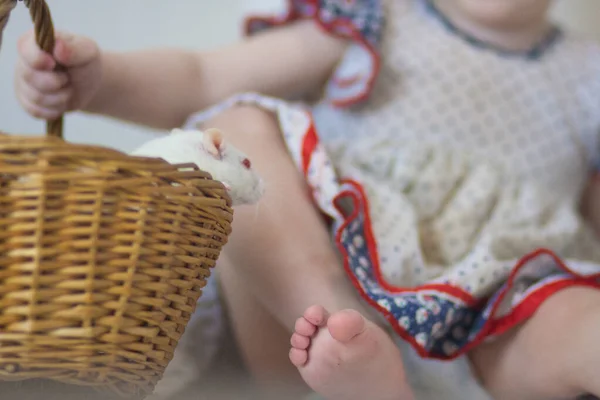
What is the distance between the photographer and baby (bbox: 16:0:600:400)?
2.07 ft

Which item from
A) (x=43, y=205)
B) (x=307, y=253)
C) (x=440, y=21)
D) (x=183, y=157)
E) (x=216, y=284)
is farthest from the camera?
(x=440, y=21)

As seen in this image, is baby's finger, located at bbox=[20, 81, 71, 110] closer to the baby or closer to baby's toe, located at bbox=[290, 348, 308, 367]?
the baby

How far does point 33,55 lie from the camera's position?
650 mm

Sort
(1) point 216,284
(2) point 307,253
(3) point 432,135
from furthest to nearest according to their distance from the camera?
(3) point 432,135 < (1) point 216,284 < (2) point 307,253

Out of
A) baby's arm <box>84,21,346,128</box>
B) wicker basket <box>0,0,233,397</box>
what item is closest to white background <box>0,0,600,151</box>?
baby's arm <box>84,21,346,128</box>

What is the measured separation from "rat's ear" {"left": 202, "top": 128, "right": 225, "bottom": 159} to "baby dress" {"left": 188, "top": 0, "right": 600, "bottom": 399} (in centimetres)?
18

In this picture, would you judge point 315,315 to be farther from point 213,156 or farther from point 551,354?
point 551,354

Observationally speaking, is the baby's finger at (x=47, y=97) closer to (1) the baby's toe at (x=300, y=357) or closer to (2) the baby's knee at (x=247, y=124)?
(2) the baby's knee at (x=247, y=124)

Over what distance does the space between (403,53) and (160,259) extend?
0.61 m

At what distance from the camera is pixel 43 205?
A: 410 millimetres

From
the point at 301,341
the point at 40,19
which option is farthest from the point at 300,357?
the point at 40,19

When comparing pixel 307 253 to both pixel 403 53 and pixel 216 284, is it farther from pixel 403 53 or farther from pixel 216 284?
pixel 403 53

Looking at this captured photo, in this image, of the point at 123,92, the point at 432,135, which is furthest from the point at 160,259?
the point at 432,135

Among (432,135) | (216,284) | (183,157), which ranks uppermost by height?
(183,157)
